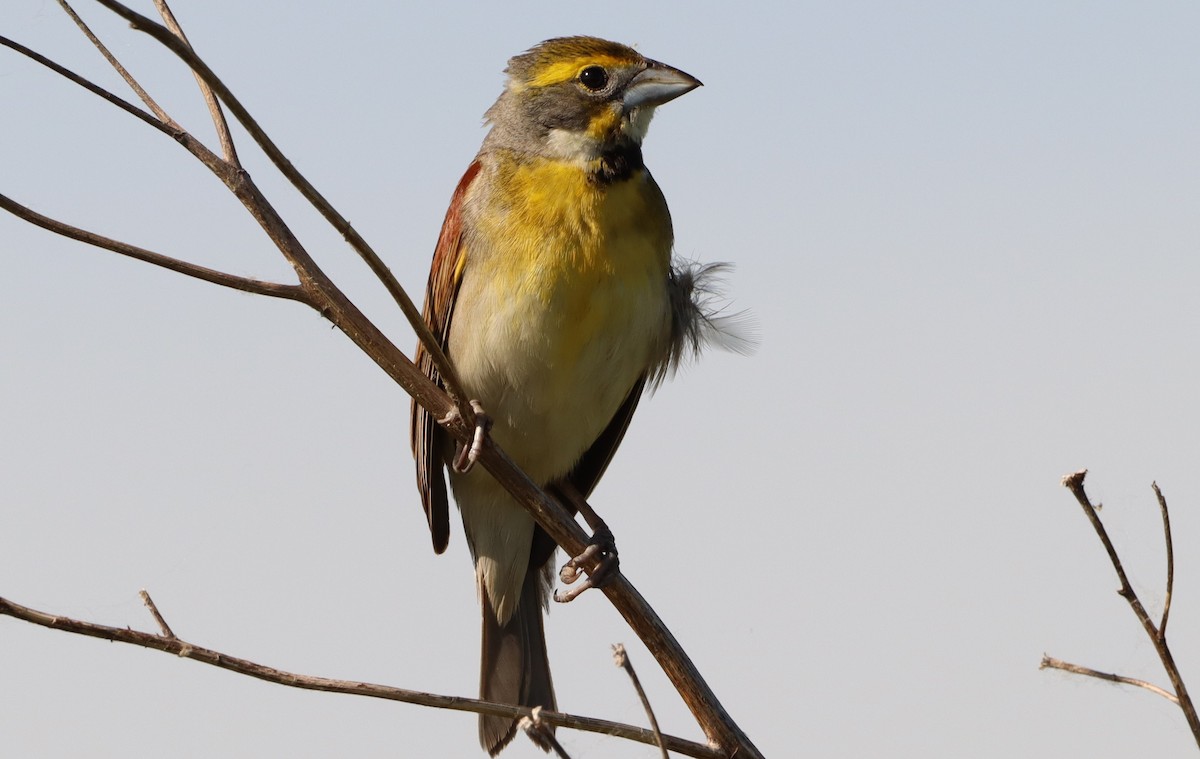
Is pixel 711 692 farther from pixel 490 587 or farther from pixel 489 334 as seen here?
pixel 490 587

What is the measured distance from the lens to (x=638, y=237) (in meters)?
4.32

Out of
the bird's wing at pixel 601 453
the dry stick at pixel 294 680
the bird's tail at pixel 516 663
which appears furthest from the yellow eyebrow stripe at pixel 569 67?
the dry stick at pixel 294 680

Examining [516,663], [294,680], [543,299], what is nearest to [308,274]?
[294,680]

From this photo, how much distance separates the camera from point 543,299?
411cm

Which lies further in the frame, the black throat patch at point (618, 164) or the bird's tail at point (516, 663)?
the bird's tail at point (516, 663)

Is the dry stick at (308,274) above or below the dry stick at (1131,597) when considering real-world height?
above

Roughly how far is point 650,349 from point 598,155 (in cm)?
70

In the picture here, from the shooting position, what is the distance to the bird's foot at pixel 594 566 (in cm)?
378

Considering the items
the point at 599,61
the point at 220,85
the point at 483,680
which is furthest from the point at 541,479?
the point at 220,85

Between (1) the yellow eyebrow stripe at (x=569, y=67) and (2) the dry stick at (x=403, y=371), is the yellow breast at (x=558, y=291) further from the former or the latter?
(2) the dry stick at (x=403, y=371)

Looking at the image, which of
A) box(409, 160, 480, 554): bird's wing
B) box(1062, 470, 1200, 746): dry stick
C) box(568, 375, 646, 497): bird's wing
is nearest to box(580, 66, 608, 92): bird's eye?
box(409, 160, 480, 554): bird's wing

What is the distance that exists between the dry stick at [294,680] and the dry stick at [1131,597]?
943mm

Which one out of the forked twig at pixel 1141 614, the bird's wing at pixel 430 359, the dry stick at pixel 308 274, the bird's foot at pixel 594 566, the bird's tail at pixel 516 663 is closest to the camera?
the forked twig at pixel 1141 614

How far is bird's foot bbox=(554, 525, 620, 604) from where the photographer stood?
3.78 meters
